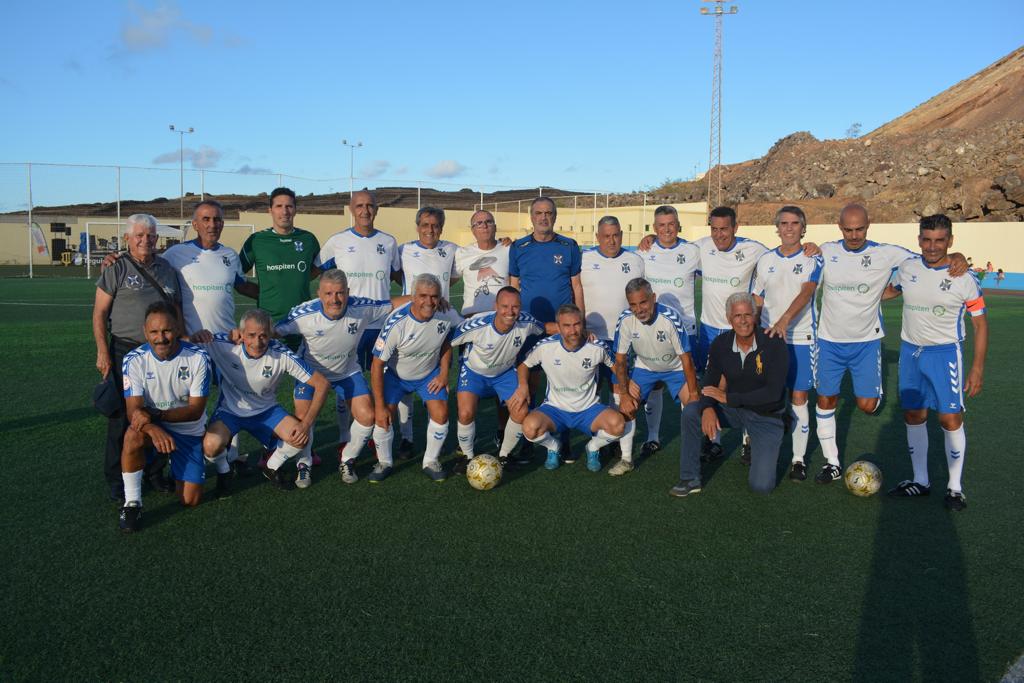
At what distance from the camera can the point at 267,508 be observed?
15.8 feet

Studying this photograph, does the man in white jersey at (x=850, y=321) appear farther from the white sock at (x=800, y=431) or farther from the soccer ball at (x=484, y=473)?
the soccer ball at (x=484, y=473)

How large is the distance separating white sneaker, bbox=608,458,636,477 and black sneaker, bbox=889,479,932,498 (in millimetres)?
1794

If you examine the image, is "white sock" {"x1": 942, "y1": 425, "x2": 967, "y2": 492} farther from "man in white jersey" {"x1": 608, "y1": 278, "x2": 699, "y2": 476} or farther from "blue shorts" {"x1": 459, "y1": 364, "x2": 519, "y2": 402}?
"blue shorts" {"x1": 459, "y1": 364, "x2": 519, "y2": 402}

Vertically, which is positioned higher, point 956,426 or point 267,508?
point 956,426

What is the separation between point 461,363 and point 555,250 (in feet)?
4.04

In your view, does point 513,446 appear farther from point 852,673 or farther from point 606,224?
point 852,673

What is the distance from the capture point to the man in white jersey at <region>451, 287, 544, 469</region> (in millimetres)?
5703

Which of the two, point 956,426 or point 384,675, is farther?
point 956,426

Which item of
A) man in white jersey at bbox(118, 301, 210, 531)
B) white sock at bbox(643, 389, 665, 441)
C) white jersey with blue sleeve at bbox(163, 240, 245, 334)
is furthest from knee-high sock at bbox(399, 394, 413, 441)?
white sock at bbox(643, 389, 665, 441)

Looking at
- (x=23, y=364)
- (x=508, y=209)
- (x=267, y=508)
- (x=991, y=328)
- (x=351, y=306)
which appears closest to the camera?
(x=267, y=508)

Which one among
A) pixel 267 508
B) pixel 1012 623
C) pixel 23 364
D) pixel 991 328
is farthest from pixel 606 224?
pixel 991 328

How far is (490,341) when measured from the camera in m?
5.76

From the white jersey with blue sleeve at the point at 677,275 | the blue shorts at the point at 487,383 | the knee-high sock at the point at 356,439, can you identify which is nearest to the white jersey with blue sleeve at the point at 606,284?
the white jersey with blue sleeve at the point at 677,275

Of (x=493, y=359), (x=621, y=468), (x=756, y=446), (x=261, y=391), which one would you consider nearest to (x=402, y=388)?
(x=493, y=359)
